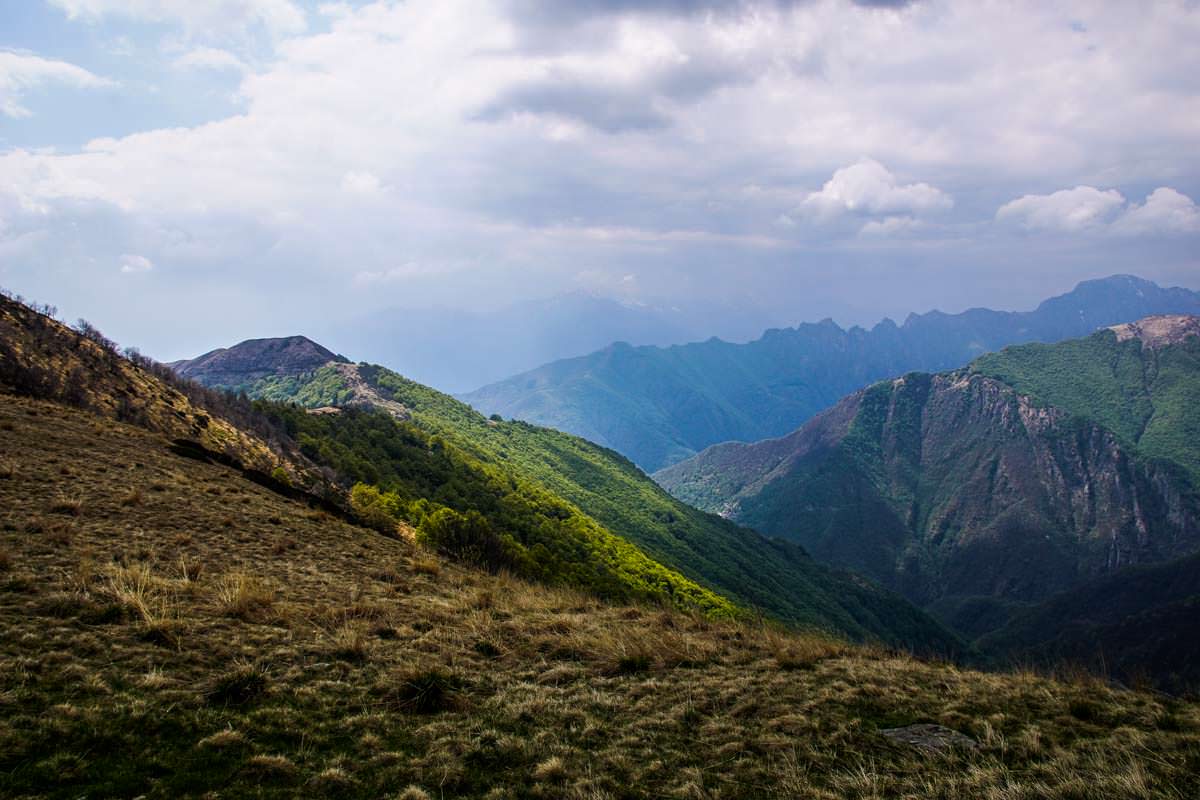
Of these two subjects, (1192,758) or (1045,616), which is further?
(1045,616)

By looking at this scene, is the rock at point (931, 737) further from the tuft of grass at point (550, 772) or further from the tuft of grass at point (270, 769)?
the tuft of grass at point (270, 769)

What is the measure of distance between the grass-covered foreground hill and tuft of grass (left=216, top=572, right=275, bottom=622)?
0.04 metres

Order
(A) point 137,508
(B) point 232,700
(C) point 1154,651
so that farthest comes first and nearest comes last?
(C) point 1154,651, (A) point 137,508, (B) point 232,700

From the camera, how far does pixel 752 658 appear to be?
11258 millimetres

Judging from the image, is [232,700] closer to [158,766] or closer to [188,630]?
[158,766]

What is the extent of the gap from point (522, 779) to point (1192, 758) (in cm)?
787

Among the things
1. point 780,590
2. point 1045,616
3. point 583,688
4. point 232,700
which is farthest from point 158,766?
point 1045,616

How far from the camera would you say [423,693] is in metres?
8.27

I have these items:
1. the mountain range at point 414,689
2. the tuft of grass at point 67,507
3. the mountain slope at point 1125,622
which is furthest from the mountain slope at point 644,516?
the tuft of grass at point 67,507

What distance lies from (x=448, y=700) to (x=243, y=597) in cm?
478

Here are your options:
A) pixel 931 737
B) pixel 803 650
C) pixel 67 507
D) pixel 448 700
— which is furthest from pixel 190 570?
pixel 931 737

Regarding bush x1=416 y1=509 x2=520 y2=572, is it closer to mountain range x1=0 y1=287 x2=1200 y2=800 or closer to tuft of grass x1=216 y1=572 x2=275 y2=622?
mountain range x1=0 y1=287 x2=1200 y2=800

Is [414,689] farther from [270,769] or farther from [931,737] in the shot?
[931,737]

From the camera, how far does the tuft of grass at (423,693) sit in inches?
322
